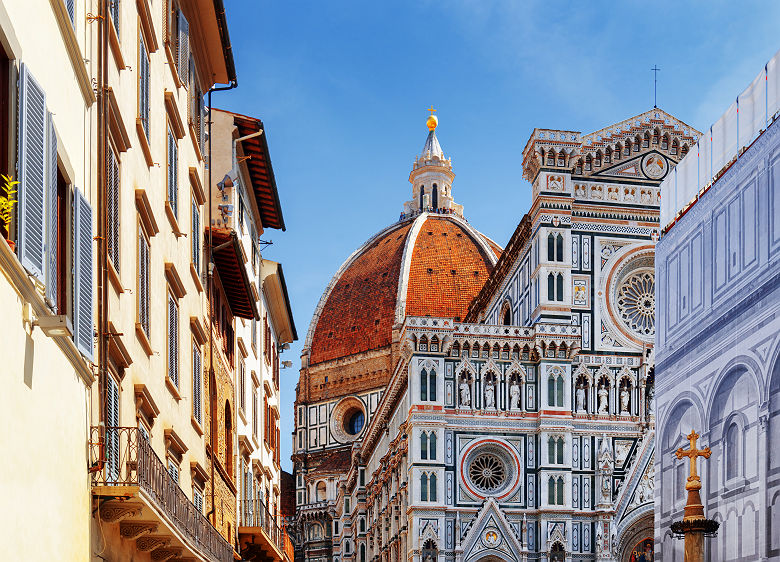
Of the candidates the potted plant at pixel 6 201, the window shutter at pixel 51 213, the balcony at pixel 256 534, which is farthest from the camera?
the balcony at pixel 256 534

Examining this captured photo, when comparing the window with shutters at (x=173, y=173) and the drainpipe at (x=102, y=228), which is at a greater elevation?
the window with shutters at (x=173, y=173)

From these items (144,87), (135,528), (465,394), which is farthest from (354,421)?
(135,528)

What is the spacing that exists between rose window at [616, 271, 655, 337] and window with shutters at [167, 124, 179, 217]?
32.4 metres

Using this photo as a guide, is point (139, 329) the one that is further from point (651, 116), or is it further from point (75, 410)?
point (651, 116)

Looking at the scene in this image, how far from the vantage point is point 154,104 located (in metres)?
16.8

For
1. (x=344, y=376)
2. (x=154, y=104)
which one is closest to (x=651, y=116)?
(x=154, y=104)

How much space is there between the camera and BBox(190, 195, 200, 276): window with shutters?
2042cm

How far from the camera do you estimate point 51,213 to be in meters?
9.38

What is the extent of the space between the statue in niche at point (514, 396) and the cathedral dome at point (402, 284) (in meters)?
40.0

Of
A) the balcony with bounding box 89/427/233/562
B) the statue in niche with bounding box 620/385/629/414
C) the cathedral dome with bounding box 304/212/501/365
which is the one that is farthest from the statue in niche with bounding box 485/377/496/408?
the cathedral dome with bounding box 304/212/501/365

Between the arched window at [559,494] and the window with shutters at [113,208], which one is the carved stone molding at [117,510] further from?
the arched window at [559,494]

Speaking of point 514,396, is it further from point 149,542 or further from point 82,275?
point 82,275

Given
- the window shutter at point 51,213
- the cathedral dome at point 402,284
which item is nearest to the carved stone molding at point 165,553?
the window shutter at point 51,213

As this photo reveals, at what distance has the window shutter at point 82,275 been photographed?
10.4m
